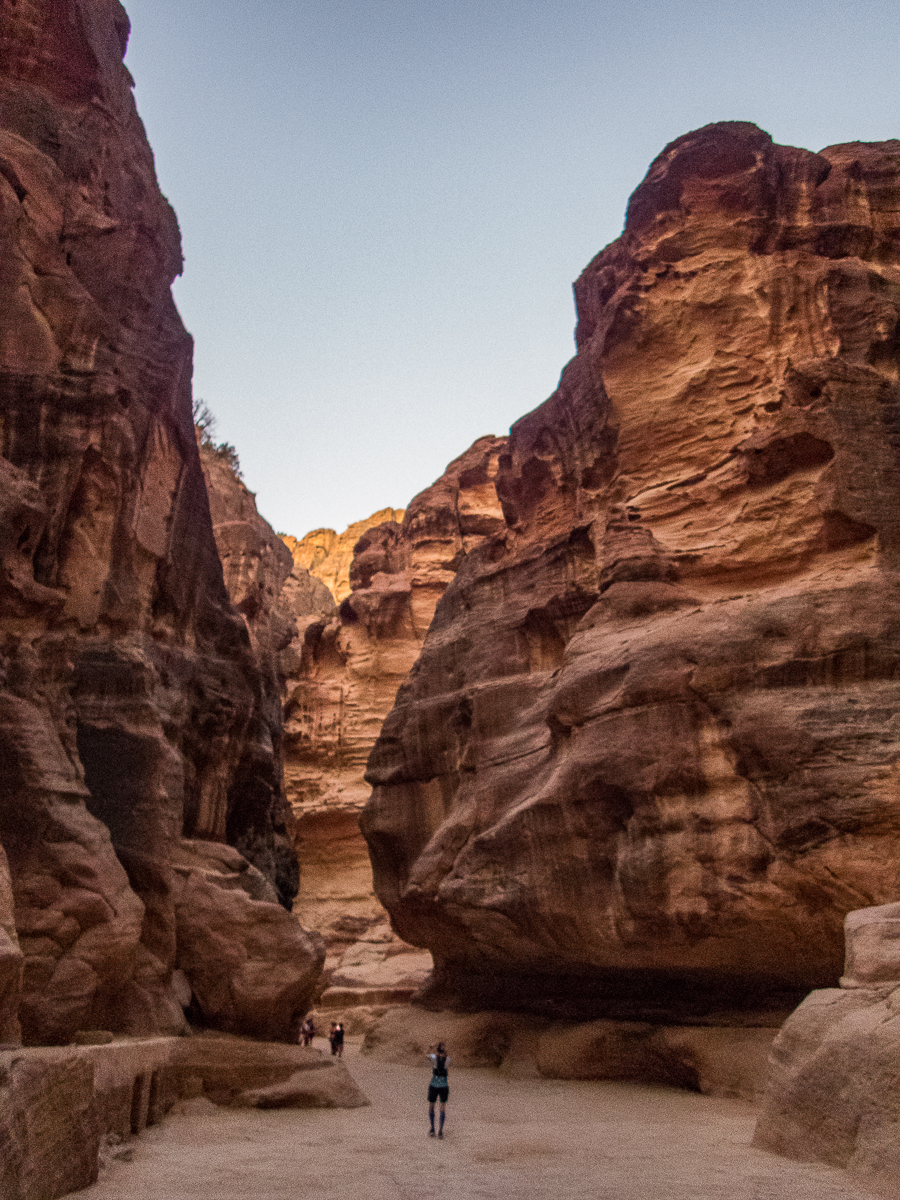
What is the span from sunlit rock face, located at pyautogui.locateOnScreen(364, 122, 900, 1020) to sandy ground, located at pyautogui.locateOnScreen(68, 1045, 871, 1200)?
3005 mm

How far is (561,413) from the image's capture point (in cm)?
2448

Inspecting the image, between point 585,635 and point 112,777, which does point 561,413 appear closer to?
point 585,635

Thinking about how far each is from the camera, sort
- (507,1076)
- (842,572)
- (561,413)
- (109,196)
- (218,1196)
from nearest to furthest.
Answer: (218,1196)
(842,572)
(507,1076)
(109,196)
(561,413)

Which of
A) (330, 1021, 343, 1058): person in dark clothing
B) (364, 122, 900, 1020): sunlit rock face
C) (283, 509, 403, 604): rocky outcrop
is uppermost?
(283, 509, 403, 604): rocky outcrop

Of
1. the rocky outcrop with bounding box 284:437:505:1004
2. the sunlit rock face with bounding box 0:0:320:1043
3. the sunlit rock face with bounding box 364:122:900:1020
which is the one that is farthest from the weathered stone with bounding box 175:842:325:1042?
the rocky outcrop with bounding box 284:437:505:1004

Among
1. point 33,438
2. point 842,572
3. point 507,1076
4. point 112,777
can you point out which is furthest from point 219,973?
point 842,572

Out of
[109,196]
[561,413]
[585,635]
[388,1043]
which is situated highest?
[109,196]

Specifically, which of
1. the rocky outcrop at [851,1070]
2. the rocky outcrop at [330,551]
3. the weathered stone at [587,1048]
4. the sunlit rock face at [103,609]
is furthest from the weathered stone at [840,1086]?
the rocky outcrop at [330,551]

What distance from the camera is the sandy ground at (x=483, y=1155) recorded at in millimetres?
9008

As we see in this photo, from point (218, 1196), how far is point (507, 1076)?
11.6 m

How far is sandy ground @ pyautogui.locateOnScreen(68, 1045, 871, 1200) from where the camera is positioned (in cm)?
901

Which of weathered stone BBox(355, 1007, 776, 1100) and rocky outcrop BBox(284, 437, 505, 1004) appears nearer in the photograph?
weathered stone BBox(355, 1007, 776, 1100)

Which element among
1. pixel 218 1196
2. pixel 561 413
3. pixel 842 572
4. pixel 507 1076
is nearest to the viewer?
pixel 218 1196

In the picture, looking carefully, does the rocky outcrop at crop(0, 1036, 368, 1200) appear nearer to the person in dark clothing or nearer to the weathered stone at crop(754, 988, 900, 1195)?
the person in dark clothing
